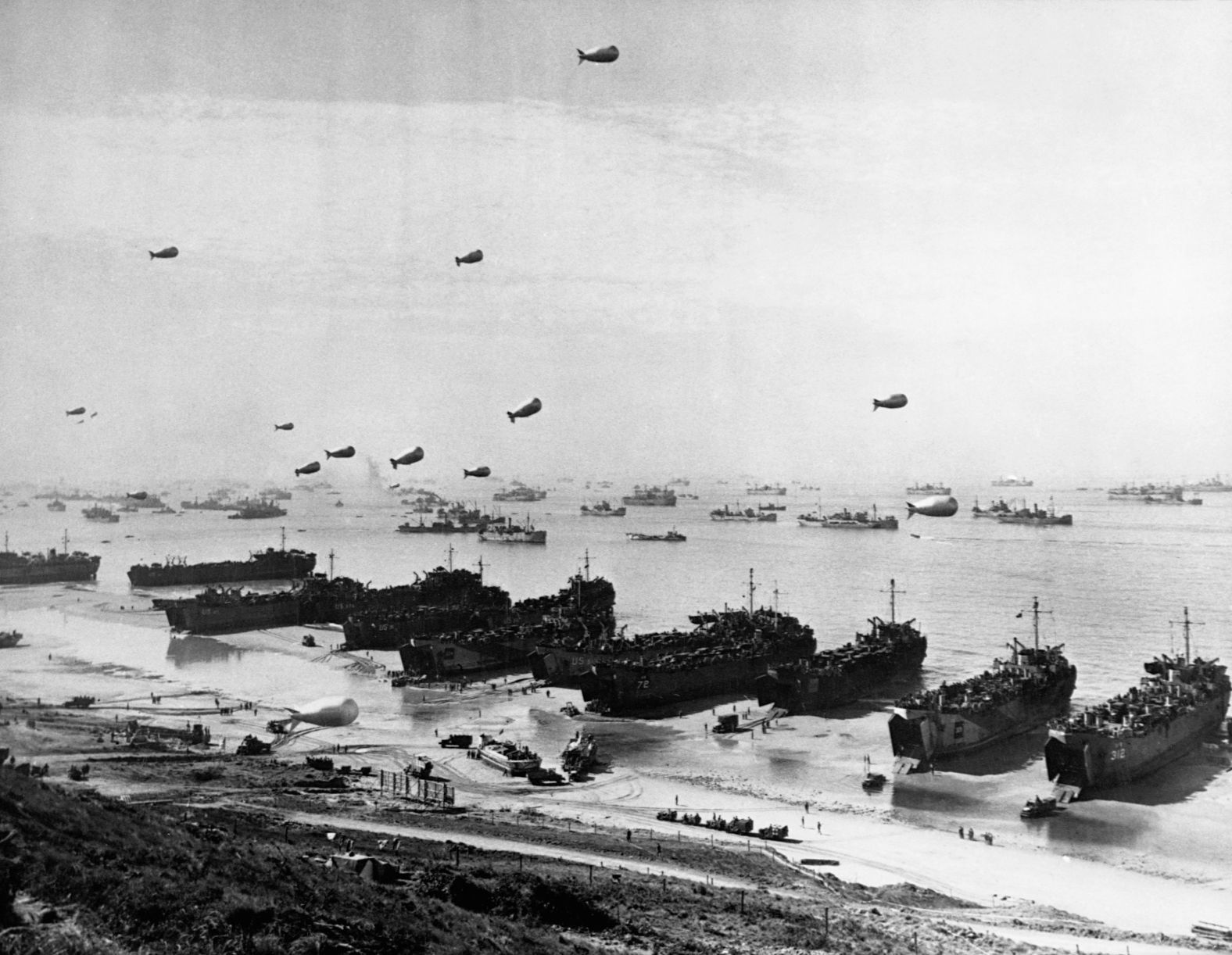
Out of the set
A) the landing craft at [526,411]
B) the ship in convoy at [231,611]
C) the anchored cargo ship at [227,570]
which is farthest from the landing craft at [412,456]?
the anchored cargo ship at [227,570]

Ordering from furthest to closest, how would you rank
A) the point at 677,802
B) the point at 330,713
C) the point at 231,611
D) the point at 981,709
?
the point at 231,611
the point at 981,709
the point at 677,802
the point at 330,713

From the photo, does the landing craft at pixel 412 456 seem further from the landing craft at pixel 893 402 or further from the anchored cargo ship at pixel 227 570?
the anchored cargo ship at pixel 227 570

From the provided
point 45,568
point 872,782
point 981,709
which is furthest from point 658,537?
point 872,782

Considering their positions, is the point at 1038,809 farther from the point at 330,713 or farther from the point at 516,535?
the point at 516,535

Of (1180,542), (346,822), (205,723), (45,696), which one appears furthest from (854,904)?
(1180,542)

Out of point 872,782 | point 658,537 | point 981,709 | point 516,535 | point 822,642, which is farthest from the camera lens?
point 516,535

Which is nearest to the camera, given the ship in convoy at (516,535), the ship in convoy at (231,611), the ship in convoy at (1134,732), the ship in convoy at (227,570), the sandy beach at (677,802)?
the sandy beach at (677,802)

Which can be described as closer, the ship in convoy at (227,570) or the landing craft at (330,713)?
the landing craft at (330,713)
